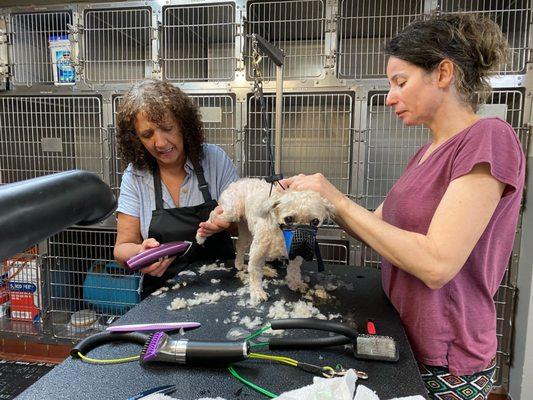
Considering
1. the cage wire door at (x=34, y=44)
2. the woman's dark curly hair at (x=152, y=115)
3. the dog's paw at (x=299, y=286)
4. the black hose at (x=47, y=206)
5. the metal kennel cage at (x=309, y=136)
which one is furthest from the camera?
the cage wire door at (x=34, y=44)

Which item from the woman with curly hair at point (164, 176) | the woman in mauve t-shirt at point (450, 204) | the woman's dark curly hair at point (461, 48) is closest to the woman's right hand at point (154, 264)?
the woman with curly hair at point (164, 176)

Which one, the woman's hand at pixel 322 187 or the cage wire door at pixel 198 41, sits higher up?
the cage wire door at pixel 198 41

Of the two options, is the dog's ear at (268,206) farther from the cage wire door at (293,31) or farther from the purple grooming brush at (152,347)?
the cage wire door at (293,31)

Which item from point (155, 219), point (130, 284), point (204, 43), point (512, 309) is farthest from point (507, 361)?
point (204, 43)

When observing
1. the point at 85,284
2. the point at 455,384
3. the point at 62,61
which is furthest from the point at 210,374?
the point at 62,61

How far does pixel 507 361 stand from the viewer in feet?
5.90

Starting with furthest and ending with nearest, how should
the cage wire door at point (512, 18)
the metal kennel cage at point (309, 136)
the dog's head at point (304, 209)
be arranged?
the metal kennel cage at point (309, 136) < the cage wire door at point (512, 18) < the dog's head at point (304, 209)

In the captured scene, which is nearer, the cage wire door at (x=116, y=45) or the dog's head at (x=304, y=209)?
the dog's head at (x=304, y=209)

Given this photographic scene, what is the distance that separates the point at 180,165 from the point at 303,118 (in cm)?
108

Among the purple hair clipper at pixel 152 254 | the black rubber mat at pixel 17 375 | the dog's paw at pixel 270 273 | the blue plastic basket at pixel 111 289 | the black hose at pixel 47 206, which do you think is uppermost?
the black hose at pixel 47 206

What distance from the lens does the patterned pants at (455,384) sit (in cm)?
74

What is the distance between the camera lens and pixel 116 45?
7.31 feet

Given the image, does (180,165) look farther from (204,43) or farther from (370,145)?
(204,43)

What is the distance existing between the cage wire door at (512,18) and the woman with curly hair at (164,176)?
1.41m
